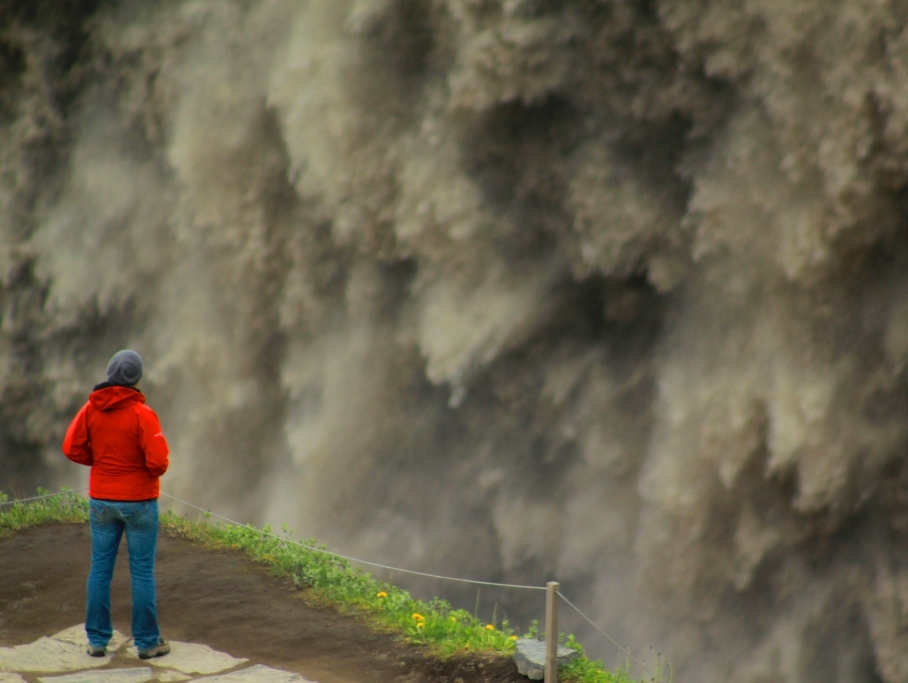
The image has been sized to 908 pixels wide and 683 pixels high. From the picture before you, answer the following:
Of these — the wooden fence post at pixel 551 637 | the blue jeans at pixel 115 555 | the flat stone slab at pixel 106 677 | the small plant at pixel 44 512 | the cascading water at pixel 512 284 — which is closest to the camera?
the wooden fence post at pixel 551 637

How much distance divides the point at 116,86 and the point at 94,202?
114cm

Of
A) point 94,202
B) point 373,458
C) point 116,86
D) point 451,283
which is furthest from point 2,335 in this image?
point 451,283

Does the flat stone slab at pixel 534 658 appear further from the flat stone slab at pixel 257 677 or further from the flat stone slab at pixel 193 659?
the flat stone slab at pixel 193 659

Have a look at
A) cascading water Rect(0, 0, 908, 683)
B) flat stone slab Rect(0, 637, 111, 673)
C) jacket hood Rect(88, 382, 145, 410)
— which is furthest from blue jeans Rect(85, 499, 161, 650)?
cascading water Rect(0, 0, 908, 683)

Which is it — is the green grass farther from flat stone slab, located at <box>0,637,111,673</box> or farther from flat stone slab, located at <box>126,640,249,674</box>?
flat stone slab, located at <box>0,637,111,673</box>

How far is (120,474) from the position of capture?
4.22m

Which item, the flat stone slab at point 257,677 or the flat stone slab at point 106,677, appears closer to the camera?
the flat stone slab at point 106,677

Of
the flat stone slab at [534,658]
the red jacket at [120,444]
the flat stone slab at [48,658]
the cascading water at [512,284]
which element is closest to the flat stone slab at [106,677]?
the flat stone slab at [48,658]

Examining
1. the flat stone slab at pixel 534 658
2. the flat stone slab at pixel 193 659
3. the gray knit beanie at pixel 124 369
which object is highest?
the gray knit beanie at pixel 124 369

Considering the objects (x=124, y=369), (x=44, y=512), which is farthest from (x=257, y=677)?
(x=44, y=512)

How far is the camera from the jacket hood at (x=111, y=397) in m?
4.24

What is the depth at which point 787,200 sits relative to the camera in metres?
6.03

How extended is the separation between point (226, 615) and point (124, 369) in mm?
1511

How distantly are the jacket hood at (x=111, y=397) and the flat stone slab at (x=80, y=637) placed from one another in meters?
1.12
